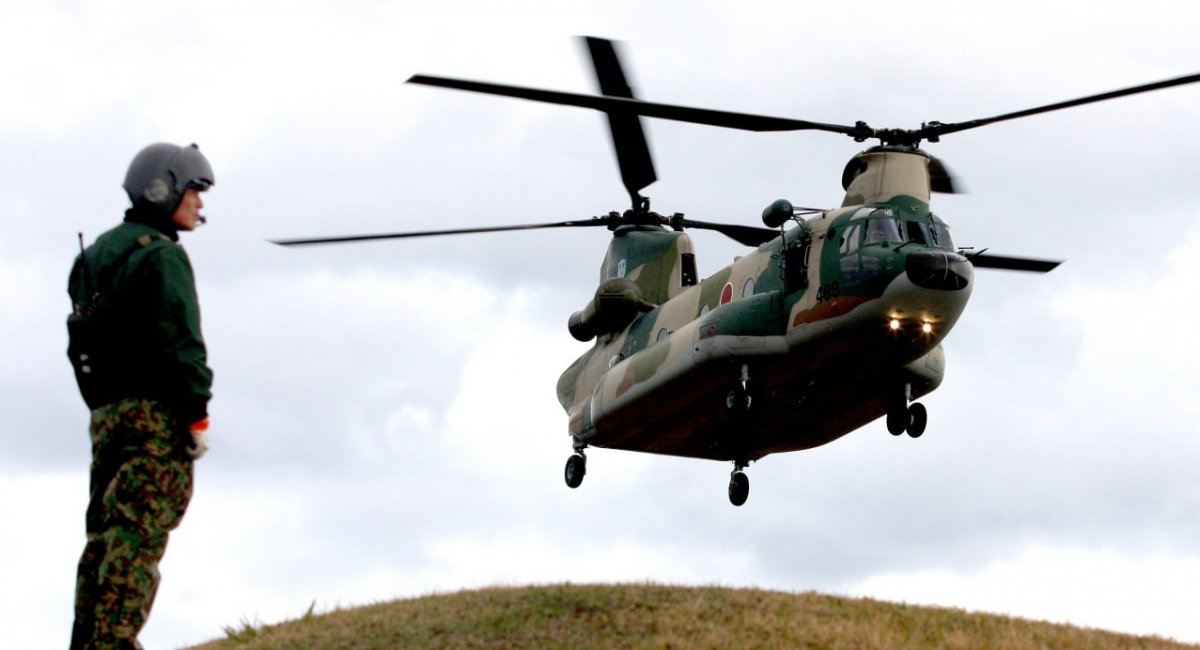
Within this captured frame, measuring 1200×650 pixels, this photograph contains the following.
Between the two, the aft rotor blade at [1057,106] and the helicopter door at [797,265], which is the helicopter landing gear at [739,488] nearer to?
the helicopter door at [797,265]

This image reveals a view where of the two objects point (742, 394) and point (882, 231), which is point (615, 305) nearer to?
point (742, 394)

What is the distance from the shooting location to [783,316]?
2056 cm

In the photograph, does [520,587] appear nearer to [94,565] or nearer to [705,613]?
[705,613]

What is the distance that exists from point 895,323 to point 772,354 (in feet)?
6.85

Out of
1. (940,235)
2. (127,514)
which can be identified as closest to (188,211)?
(127,514)

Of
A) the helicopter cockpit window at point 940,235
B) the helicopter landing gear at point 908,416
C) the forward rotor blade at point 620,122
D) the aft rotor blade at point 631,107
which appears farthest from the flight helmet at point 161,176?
the forward rotor blade at point 620,122

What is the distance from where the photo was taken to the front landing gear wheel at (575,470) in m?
25.4

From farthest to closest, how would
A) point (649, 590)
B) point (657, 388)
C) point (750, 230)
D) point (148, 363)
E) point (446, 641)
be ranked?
point (750, 230)
point (657, 388)
point (649, 590)
point (446, 641)
point (148, 363)

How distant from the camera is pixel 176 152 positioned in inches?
350

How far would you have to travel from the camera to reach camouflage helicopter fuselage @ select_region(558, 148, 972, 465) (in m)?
19.2

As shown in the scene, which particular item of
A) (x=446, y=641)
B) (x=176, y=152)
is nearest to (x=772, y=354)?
(x=446, y=641)

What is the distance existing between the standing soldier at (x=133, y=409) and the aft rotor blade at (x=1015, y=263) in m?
17.4

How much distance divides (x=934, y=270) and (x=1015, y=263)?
534 centimetres

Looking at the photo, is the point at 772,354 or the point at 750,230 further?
the point at 750,230
